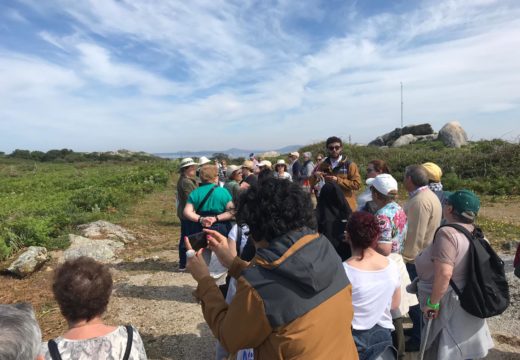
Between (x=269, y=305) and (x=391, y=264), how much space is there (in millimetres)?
1495

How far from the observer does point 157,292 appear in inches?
218

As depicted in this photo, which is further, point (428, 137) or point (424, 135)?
point (424, 135)

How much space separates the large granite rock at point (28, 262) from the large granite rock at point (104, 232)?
1.70 metres

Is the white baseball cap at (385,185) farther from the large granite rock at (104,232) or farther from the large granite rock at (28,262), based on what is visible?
the large granite rock at (104,232)

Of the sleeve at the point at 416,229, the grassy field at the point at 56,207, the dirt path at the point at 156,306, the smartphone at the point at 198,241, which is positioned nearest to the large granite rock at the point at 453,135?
the grassy field at the point at 56,207

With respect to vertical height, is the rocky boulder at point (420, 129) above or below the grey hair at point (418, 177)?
above

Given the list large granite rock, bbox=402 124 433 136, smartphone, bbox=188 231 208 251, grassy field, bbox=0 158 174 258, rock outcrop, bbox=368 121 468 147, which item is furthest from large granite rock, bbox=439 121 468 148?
smartphone, bbox=188 231 208 251

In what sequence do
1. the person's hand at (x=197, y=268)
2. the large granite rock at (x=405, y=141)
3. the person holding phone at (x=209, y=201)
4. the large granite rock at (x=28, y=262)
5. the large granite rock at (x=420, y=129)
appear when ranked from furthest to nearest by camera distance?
the large granite rock at (x=420, y=129)
the large granite rock at (x=405, y=141)
the large granite rock at (x=28, y=262)
the person holding phone at (x=209, y=201)
the person's hand at (x=197, y=268)

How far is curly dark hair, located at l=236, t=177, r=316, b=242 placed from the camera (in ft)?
5.69

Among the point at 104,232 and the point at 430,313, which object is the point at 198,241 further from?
the point at 104,232

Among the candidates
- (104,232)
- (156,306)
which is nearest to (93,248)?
(104,232)

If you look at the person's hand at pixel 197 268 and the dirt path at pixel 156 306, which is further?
the dirt path at pixel 156 306

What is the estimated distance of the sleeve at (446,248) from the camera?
263 cm

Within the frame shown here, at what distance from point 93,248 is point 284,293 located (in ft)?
22.9
